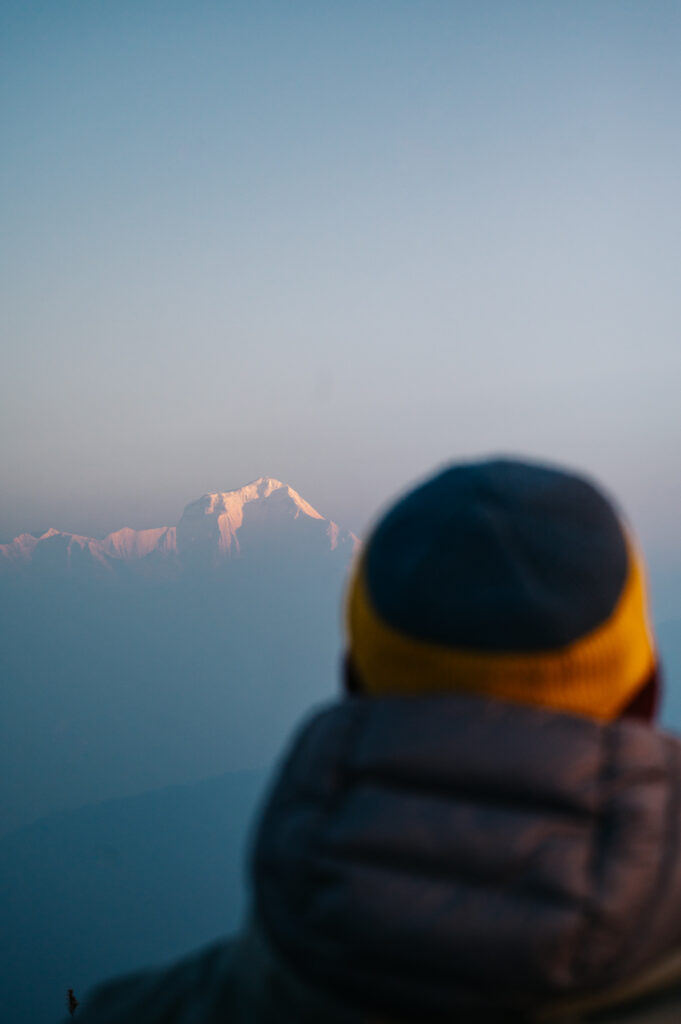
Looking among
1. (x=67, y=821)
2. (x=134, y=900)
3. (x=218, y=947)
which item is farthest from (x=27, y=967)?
(x=218, y=947)

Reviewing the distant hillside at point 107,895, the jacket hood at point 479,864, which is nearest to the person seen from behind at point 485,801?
the jacket hood at point 479,864

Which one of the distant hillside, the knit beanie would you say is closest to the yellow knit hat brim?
the knit beanie

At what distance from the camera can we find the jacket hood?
3.14 ft

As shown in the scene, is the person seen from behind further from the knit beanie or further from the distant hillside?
the distant hillside

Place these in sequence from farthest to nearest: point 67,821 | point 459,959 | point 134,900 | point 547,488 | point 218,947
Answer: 1. point 67,821
2. point 134,900
3. point 218,947
4. point 547,488
5. point 459,959

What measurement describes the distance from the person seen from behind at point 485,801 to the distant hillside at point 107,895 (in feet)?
462

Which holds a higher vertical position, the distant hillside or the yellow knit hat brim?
the yellow knit hat brim

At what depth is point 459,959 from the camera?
95 cm

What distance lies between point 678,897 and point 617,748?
0.68 feet

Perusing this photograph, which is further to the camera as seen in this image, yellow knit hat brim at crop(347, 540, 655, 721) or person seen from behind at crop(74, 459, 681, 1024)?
yellow knit hat brim at crop(347, 540, 655, 721)

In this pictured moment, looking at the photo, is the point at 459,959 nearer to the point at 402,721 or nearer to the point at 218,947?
the point at 402,721

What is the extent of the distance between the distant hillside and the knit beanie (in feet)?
462

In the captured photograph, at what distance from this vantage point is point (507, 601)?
1110mm

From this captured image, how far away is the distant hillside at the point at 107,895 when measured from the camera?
137750 mm
